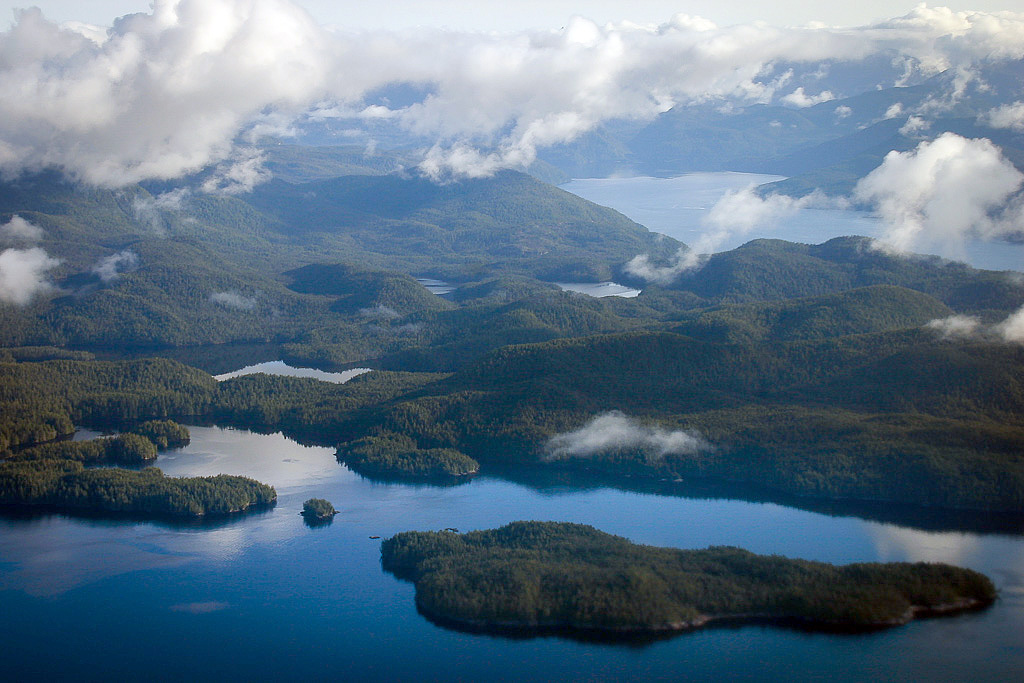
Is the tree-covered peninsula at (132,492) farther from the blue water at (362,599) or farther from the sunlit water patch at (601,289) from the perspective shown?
the sunlit water patch at (601,289)

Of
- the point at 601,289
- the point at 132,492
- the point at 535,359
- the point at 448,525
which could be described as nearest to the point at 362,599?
the point at 448,525

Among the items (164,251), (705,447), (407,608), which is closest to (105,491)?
(407,608)

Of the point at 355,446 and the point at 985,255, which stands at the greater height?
the point at 985,255

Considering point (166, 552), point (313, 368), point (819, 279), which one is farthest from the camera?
point (819, 279)

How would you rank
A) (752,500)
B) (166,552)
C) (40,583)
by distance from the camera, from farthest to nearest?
1. (752,500)
2. (166,552)
3. (40,583)

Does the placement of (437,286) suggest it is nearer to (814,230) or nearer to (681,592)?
(814,230)

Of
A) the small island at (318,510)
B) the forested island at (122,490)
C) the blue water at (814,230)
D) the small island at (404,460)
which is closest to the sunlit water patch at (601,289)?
the blue water at (814,230)

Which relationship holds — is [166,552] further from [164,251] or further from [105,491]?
[164,251]
